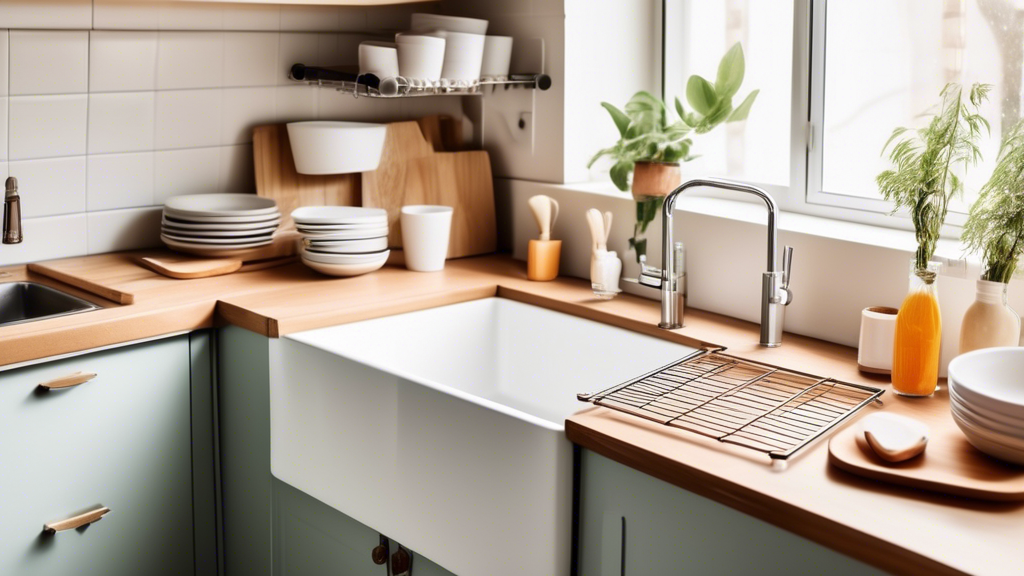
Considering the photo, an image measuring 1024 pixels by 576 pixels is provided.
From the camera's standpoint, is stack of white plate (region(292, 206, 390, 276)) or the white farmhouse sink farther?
stack of white plate (region(292, 206, 390, 276))

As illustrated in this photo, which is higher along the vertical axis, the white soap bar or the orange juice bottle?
the orange juice bottle

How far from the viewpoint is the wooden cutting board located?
2475 mm

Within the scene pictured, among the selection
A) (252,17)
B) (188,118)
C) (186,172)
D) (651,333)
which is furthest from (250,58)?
(651,333)

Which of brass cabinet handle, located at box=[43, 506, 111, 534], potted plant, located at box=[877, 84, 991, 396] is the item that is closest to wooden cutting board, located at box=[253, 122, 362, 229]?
brass cabinet handle, located at box=[43, 506, 111, 534]

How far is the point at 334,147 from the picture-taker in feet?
7.81

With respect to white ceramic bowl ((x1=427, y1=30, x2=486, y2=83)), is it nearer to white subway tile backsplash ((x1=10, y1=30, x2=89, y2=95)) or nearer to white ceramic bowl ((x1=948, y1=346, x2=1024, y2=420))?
white subway tile backsplash ((x1=10, y1=30, x2=89, y2=95))

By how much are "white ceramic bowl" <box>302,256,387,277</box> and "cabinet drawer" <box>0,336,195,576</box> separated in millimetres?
370

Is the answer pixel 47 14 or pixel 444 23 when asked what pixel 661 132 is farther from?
pixel 47 14

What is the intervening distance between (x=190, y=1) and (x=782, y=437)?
157cm

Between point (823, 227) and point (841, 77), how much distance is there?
34cm

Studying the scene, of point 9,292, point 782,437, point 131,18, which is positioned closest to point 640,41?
point 131,18

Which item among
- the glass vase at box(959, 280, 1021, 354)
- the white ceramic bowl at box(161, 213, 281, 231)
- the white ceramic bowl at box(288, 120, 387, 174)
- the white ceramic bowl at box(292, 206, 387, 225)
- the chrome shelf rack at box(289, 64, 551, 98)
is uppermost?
the chrome shelf rack at box(289, 64, 551, 98)

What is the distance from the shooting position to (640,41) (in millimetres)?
2512

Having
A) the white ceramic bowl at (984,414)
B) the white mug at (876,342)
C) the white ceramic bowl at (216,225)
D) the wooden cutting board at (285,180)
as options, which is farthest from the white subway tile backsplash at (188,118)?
the white ceramic bowl at (984,414)
